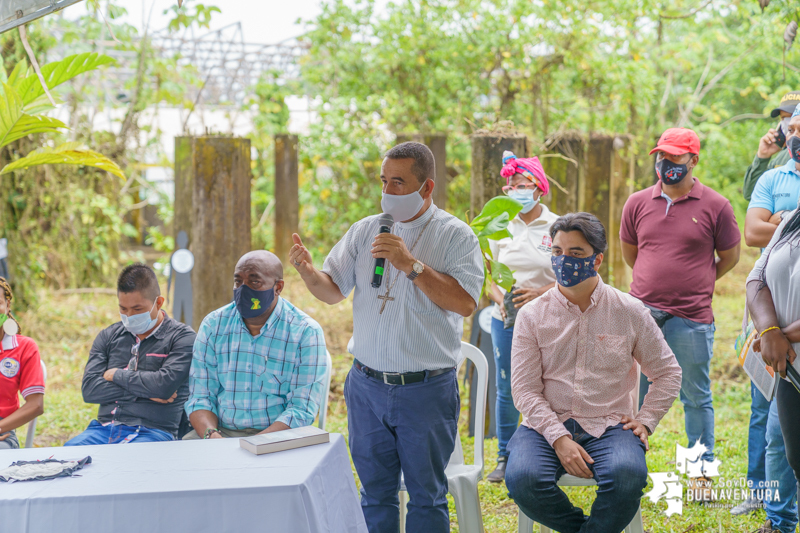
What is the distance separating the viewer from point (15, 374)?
137 inches

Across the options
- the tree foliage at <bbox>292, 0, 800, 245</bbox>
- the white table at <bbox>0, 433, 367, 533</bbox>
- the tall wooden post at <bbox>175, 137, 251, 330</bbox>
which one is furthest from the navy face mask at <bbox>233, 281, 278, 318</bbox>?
the tree foliage at <bbox>292, 0, 800, 245</bbox>

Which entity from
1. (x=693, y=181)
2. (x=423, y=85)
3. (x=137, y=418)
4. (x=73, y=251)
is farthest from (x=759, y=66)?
(x=137, y=418)

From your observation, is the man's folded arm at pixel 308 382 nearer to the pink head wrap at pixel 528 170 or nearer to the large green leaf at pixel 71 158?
the pink head wrap at pixel 528 170

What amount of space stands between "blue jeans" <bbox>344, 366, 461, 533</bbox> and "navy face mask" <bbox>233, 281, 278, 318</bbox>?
641 mm

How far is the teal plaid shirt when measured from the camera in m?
3.29

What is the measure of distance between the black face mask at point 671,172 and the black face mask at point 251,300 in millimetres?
2239

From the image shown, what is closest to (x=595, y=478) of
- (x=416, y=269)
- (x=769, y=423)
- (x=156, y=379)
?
(x=769, y=423)

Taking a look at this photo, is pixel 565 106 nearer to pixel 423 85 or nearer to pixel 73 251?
pixel 423 85

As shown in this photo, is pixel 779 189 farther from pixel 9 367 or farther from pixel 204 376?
pixel 9 367

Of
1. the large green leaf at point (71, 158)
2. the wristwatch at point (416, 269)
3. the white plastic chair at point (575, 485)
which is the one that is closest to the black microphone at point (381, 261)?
the wristwatch at point (416, 269)

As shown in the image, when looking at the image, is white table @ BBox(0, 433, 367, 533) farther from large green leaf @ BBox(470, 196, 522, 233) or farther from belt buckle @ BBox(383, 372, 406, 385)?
large green leaf @ BBox(470, 196, 522, 233)

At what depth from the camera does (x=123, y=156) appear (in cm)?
859

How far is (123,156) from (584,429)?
7.24m

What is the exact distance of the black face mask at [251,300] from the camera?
10.9 ft
